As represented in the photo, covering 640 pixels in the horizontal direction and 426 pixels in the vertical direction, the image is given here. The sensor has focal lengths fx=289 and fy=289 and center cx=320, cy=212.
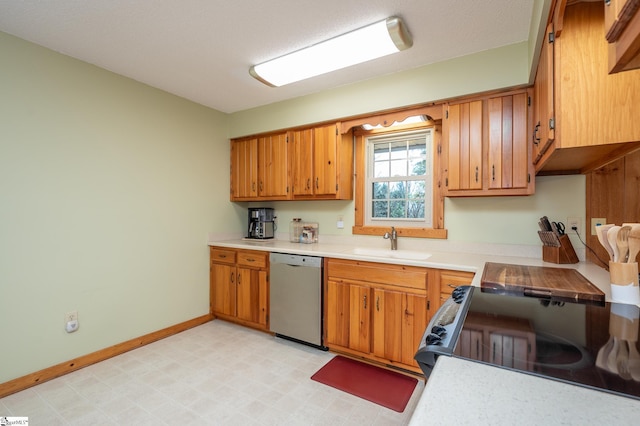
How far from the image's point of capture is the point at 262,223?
3537mm

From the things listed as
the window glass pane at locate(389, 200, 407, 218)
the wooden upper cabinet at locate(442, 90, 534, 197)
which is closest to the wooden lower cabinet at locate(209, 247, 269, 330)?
the window glass pane at locate(389, 200, 407, 218)

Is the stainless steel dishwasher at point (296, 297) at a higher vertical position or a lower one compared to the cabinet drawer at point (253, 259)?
lower

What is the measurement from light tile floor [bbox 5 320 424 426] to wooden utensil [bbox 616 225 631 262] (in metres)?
1.40

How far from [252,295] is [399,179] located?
6.35ft

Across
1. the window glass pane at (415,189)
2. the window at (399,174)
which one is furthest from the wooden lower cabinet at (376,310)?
the window glass pane at (415,189)

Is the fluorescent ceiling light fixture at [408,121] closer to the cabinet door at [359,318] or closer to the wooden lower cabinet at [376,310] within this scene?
the wooden lower cabinet at [376,310]

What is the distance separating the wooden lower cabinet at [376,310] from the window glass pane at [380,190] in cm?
90

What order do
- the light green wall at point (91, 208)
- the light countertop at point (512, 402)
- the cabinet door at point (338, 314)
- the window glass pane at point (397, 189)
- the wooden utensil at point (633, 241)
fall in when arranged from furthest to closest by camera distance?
the window glass pane at point (397, 189) → the cabinet door at point (338, 314) → the light green wall at point (91, 208) → the wooden utensil at point (633, 241) → the light countertop at point (512, 402)

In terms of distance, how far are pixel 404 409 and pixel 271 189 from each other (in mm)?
2386

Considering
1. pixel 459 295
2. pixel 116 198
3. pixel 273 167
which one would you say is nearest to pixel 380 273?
pixel 459 295

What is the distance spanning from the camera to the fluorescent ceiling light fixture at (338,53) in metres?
1.89

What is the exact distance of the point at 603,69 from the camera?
4.09ft

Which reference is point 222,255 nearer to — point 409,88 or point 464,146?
point 409,88

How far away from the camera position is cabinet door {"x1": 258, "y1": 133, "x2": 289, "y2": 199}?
3.23 metres
